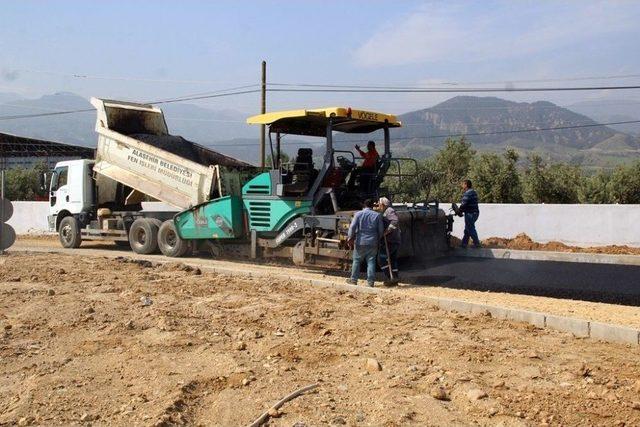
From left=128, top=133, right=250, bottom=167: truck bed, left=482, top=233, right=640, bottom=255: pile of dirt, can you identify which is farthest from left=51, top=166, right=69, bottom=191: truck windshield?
left=482, top=233, right=640, bottom=255: pile of dirt

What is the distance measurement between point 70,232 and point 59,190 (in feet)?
4.17

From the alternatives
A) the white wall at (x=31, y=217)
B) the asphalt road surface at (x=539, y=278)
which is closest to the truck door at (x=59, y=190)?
the white wall at (x=31, y=217)

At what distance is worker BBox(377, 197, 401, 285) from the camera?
9.38m

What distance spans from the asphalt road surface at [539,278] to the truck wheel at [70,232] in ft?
31.1

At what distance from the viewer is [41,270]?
1066 centimetres

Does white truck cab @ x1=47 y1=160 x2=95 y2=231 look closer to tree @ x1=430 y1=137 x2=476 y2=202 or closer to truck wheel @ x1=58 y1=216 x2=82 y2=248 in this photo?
truck wheel @ x1=58 y1=216 x2=82 y2=248

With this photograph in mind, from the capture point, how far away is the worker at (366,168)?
36.7ft

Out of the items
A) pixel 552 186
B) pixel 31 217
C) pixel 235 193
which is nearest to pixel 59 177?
pixel 31 217

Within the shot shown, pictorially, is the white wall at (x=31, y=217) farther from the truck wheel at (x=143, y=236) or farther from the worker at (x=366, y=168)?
the worker at (x=366, y=168)

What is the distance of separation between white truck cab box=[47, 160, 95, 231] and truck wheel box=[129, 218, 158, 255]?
1.99 metres

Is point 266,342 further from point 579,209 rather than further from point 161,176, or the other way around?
point 579,209

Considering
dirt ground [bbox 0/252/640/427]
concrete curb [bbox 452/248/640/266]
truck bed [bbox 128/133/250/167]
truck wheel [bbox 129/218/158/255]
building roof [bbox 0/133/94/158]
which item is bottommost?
dirt ground [bbox 0/252/640/427]

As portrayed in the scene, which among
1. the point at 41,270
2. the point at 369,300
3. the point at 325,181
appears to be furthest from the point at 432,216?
the point at 41,270

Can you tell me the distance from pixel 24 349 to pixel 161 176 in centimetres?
767
